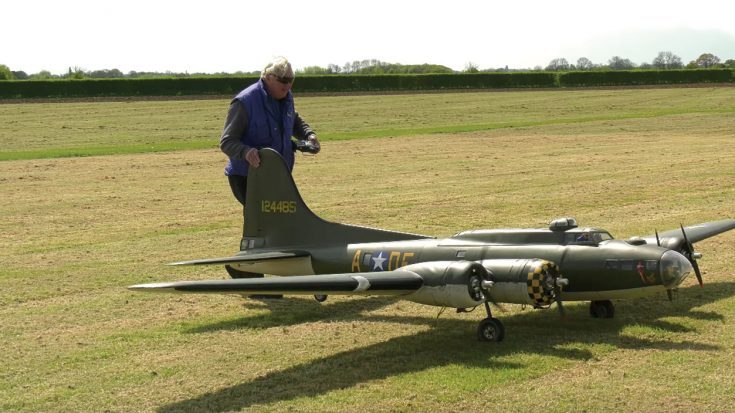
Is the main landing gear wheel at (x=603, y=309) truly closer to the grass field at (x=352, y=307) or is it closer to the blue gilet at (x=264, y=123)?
the grass field at (x=352, y=307)

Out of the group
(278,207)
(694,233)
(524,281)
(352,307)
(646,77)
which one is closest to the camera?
(524,281)

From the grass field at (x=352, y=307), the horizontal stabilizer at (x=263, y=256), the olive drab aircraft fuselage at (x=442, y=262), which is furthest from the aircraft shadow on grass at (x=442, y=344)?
the horizontal stabilizer at (x=263, y=256)

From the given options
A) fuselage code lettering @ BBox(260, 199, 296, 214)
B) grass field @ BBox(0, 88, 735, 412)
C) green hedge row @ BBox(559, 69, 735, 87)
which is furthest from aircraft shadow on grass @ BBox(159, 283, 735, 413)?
green hedge row @ BBox(559, 69, 735, 87)

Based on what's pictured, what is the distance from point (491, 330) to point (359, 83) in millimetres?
85490

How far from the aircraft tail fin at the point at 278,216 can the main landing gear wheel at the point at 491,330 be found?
302cm

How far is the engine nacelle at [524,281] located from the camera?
11828mm

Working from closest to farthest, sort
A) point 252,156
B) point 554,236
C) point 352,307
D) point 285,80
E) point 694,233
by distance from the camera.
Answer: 1. point 554,236
2. point 252,156
3. point 285,80
4. point 352,307
5. point 694,233

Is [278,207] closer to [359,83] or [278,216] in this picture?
[278,216]

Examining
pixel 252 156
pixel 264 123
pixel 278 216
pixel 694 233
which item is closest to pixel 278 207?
pixel 278 216

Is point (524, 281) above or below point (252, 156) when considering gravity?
below

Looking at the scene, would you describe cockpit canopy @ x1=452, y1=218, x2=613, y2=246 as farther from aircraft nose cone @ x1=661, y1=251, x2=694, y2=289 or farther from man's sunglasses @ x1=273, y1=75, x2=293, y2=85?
man's sunglasses @ x1=273, y1=75, x2=293, y2=85

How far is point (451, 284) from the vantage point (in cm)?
1195

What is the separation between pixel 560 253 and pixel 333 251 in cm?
345

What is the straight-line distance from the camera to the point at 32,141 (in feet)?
178
